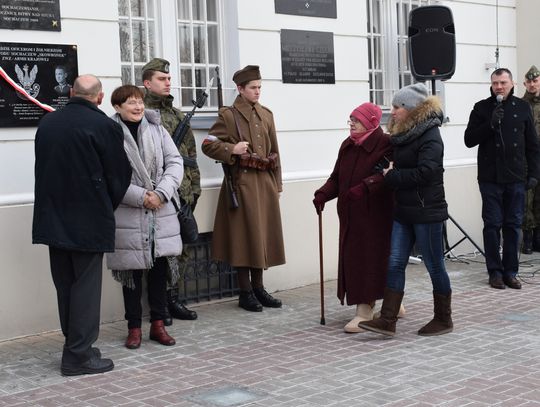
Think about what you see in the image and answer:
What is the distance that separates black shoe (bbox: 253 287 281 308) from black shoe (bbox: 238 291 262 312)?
75 millimetres

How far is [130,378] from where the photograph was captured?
5676mm

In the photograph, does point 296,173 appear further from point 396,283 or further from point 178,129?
point 396,283

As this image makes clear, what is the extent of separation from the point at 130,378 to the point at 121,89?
203cm

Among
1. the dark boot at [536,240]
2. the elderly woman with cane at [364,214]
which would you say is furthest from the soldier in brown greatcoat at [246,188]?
the dark boot at [536,240]

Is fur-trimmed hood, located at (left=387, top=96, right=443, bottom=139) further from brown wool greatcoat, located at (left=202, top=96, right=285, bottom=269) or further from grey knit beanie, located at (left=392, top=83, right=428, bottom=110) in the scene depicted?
brown wool greatcoat, located at (left=202, top=96, right=285, bottom=269)

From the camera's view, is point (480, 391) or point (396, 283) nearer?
point (480, 391)

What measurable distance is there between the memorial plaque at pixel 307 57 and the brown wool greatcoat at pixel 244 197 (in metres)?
1.08

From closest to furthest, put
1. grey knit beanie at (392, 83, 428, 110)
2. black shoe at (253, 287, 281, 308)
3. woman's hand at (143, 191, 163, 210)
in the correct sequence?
woman's hand at (143, 191, 163, 210), grey knit beanie at (392, 83, 428, 110), black shoe at (253, 287, 281, 308)

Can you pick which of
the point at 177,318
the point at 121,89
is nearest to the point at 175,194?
the point at 121,89

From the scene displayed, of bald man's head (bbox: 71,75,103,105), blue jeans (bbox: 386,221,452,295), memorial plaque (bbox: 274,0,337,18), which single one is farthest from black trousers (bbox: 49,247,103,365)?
memorial plaque (bbox: 274,0,337,18)

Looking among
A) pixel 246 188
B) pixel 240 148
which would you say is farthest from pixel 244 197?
pixel 240 148

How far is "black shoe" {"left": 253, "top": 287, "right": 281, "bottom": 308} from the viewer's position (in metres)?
7.83

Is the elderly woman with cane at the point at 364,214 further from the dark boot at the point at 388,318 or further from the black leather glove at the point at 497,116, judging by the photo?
the black leather glove at the point at 497,116

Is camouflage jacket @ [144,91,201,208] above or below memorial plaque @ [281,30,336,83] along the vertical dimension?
below
